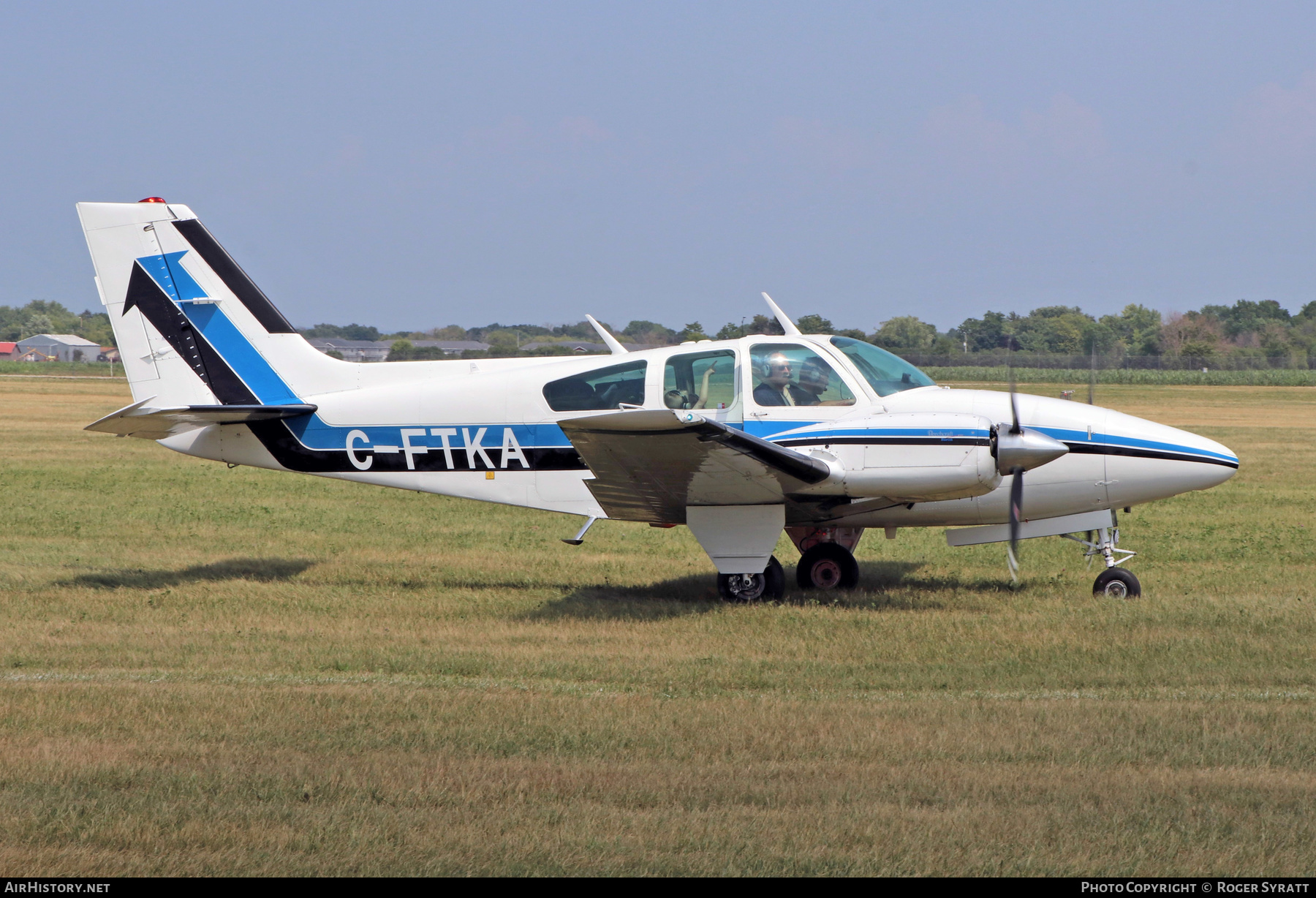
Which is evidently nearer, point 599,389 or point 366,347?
point 599,389

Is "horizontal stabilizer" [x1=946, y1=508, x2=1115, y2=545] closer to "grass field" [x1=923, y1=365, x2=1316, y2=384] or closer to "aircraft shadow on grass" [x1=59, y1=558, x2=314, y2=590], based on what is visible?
"aircraft shadow on grass" [x1=59, y1=558, x2=314, y2=590]

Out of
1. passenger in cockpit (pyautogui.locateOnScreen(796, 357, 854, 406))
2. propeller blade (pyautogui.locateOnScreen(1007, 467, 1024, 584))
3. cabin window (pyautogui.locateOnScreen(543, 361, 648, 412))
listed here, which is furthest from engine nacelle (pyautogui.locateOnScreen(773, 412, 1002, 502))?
cabin window (pyautogui.locateOnScreen(543, 361, 648, 412))

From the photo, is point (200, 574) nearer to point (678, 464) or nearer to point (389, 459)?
point (389, 459)

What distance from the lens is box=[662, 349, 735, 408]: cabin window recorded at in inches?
393

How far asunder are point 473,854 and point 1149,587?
26.4 feet

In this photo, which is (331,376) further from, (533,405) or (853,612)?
(853,612)

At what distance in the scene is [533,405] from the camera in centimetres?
1050

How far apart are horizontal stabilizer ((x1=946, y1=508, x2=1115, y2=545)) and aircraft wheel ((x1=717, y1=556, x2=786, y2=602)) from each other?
1643 mm

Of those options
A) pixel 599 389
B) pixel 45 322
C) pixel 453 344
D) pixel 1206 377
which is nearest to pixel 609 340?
pixel 599 389

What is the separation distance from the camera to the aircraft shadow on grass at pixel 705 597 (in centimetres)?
961

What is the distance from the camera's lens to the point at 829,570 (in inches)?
427

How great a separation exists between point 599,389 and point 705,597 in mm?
2206

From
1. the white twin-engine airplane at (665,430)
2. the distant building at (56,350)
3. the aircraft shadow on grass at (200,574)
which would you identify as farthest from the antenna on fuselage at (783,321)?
the distant building at (56,350)
